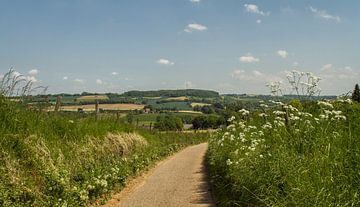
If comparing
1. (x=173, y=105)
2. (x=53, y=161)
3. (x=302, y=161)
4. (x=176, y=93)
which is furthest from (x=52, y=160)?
(x=176, y=93)

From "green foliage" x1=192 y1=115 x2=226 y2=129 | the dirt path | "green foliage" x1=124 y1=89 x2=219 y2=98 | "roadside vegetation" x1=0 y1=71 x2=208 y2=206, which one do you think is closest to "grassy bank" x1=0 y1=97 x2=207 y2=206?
"roadside vegetation" x1=0 y1=71 x2=208 y2=206

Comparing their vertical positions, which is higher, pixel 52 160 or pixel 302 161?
pixel 302 161

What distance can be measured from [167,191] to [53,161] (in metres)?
4.13

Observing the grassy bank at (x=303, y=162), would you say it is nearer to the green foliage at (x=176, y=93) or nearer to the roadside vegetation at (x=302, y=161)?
the roadside vegetation at (x=302, y=161)

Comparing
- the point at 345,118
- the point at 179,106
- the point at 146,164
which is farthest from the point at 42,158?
the point at 179,106

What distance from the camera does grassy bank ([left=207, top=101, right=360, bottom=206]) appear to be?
599 centimetres

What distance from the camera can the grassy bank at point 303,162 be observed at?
19.6 feet

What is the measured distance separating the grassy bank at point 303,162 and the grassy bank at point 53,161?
12.3 ft

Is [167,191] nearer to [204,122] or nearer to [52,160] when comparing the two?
[52,160]

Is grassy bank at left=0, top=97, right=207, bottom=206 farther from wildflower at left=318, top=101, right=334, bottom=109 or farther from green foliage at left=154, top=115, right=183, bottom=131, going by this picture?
green foliage at left=154, top=115, right=183, bottom=131

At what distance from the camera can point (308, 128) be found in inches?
348

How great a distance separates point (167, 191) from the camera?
45.6 ft

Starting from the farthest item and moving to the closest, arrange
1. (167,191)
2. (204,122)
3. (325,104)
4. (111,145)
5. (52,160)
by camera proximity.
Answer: (204,122) < (111,145) < (167,191) < (52,160) < (325,104)

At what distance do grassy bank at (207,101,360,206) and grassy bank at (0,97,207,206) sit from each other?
374 centimetres
